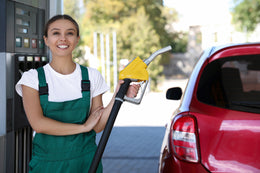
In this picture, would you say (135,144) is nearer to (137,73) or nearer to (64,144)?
(64,144)

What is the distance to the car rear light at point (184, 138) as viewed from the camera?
2584 mm

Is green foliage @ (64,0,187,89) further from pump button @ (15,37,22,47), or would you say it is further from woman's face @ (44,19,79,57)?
woman's face @ (44,19,79,57)

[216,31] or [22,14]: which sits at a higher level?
[216,31]

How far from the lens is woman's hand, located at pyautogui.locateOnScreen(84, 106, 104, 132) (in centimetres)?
218

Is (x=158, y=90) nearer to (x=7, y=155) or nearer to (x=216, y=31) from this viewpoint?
(x=216, y=31)

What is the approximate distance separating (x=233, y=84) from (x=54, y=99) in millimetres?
1515

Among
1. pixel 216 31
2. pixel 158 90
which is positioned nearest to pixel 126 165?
pixel 158 90

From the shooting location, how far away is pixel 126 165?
5848 millimetres

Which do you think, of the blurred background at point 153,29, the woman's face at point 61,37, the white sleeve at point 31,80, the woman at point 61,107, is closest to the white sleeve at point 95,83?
the woman at point 61,107

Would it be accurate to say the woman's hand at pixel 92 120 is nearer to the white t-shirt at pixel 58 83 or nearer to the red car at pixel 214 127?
the white t-shirt at pixel 58 83

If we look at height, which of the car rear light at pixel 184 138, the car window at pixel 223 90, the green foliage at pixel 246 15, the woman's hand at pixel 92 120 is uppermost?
the green foliage at pixel 246 15

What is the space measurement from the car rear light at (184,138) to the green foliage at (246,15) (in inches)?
1520

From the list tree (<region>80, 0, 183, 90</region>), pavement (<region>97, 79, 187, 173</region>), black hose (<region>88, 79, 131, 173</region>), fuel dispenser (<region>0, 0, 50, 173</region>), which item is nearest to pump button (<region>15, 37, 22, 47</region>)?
fuel dispenser (<region>0, 0, 50, 173</region>)

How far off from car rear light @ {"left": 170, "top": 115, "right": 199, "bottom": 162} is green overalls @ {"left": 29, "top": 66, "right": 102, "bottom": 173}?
67cm
